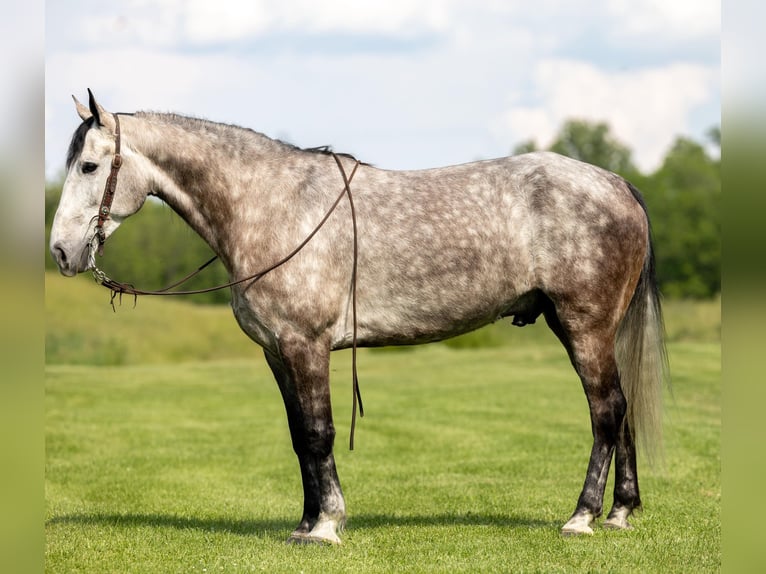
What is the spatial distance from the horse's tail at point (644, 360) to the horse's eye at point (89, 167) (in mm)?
4033

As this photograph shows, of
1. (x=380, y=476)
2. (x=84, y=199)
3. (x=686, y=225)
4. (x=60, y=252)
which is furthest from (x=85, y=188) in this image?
(x=686, y=225)

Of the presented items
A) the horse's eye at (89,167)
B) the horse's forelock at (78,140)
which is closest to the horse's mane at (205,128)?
the horse's forelock at (78,140)

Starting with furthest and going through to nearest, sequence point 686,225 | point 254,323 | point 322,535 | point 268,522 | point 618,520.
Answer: point 686,225, point 268,522, point 618,520, point 254,323, point 322,535

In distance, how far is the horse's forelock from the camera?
6480 mm

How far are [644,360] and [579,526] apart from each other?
1.39 meters

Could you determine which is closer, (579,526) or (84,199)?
(84,199)

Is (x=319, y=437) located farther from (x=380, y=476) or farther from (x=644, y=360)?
(x=380, y=476)

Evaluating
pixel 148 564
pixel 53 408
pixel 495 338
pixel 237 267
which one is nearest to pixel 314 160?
pixel 237 267

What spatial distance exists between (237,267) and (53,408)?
11.8 metres

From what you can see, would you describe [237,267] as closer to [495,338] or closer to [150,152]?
[150,152]

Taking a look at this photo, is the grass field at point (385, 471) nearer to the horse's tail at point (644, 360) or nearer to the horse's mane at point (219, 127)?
the horse's tail at point (644, 360)

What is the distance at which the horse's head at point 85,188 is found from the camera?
6438mm

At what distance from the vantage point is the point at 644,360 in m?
7.15

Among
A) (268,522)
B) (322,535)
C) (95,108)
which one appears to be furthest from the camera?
(268,522)
